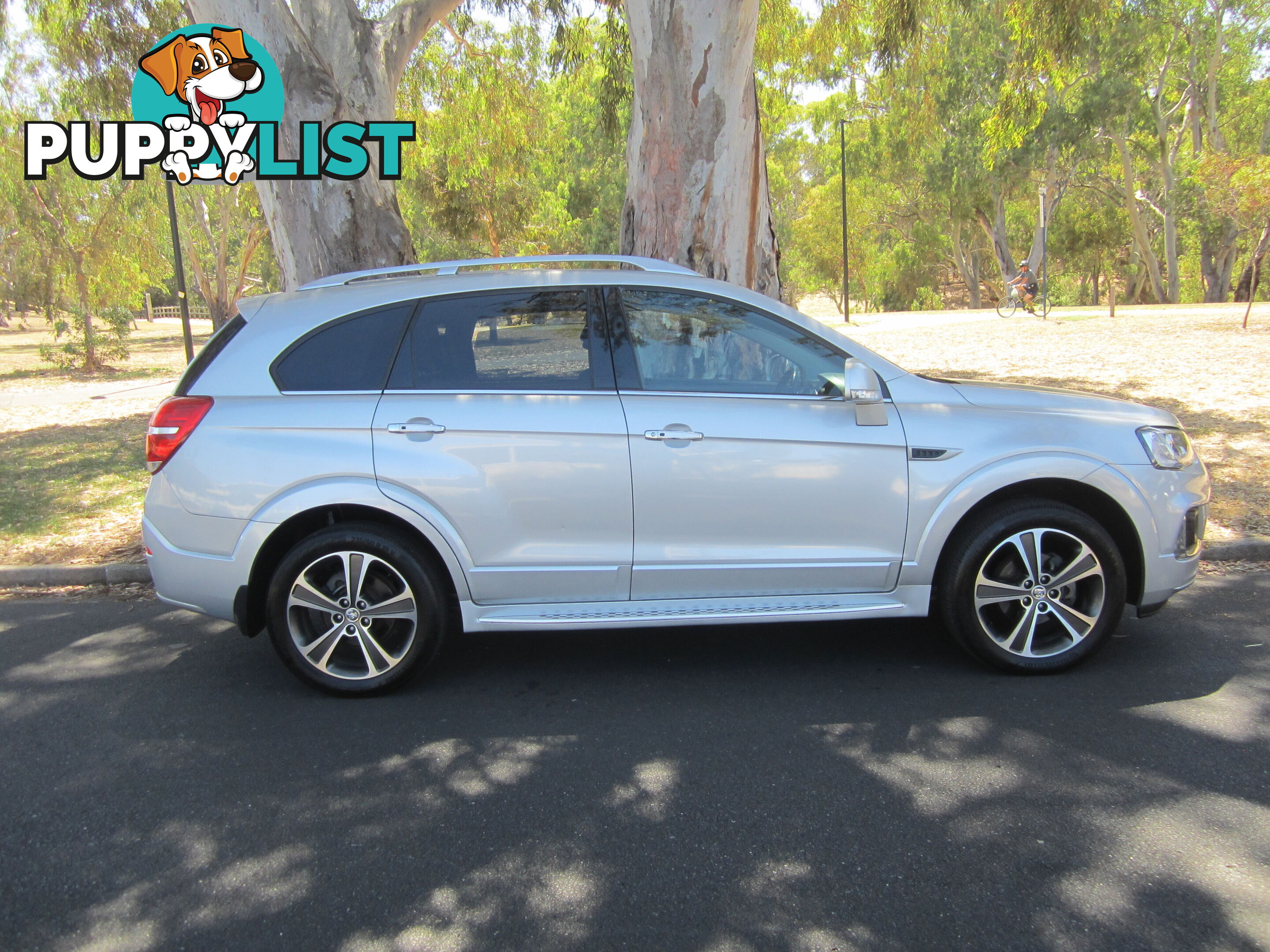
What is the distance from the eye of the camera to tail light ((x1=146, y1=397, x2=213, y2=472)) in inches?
168

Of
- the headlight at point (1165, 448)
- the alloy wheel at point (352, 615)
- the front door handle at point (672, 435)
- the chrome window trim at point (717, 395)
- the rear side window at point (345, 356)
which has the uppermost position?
the rear side window at point (345, 356)

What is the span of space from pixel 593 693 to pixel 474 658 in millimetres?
809

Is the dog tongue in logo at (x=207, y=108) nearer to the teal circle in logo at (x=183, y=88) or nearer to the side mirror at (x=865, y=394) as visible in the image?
the teal circle in logo at (x=183, y=88)

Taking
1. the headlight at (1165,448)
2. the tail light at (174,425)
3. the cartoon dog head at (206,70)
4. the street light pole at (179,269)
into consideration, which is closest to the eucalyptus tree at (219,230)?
the street light pole at (179,269)

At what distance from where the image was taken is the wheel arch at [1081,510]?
438cm

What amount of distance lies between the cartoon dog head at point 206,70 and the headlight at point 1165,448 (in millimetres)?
7317

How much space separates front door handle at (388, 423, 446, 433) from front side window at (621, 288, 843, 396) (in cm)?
91

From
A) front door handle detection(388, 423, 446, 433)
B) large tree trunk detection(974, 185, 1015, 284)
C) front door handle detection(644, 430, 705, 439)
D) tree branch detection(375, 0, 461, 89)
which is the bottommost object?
front door handle detection(644, 430, 705, 439)

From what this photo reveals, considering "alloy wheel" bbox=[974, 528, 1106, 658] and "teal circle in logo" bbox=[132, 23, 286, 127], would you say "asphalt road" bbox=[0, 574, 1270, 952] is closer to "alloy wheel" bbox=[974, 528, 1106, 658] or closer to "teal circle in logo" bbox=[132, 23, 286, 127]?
"alloy wheel" bbox=[974, 528, 1106, 658]

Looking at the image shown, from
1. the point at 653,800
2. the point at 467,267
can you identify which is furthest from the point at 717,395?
the point at 653,800

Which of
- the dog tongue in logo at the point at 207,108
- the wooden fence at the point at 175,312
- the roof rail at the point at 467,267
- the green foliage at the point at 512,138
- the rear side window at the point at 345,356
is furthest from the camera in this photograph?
the wooden fence at the point at 175,312

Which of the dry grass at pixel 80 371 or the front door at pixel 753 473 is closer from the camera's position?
the front door at pixel 753 473

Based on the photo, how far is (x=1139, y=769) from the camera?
11.7 ft

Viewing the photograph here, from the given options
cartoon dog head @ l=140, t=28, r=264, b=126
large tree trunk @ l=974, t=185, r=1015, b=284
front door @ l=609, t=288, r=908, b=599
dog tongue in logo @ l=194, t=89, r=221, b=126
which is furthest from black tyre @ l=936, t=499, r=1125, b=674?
large tree trunk @ l=974, t=185, r=1015, b=284
